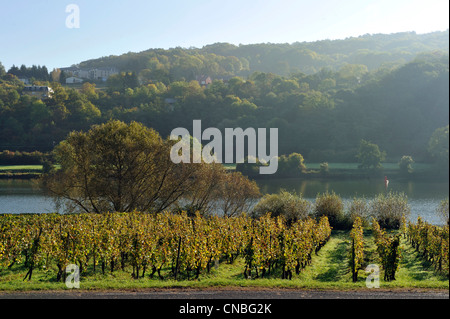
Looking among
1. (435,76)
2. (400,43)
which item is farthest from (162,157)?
(400,43)

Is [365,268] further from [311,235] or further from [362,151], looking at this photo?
[362,151]

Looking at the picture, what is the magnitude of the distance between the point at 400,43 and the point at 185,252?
152 meters

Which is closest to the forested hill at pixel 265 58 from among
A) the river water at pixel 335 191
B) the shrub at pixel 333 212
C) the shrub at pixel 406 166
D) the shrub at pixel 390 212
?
the river water at pixel 335 191

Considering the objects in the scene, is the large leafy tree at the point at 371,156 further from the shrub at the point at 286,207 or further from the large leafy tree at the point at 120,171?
the large leafy tree at the point at 120,171

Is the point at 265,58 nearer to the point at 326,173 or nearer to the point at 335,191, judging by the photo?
the point at 326,173

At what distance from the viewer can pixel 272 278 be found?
41.6ft

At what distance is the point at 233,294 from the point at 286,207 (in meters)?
14.0

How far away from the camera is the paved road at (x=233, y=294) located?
9.90m

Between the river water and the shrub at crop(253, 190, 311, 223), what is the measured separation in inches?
228

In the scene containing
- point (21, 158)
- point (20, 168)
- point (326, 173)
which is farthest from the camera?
point (21, 158)
